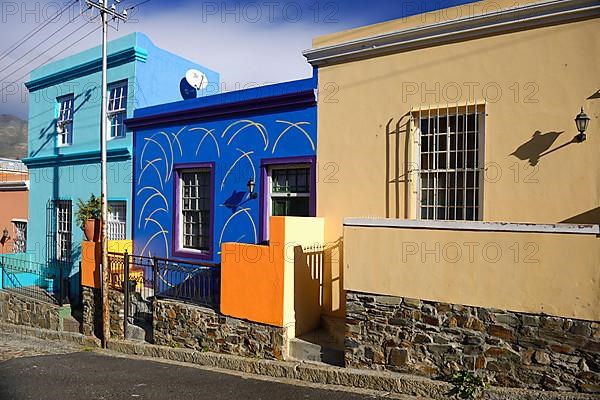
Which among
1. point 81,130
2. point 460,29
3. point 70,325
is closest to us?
point 460,29

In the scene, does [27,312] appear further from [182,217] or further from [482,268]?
[482,268]

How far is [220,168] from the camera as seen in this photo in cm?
934

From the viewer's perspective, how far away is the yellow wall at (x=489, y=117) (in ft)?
19.7

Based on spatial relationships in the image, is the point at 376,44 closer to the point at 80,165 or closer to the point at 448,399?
the point at 448,399

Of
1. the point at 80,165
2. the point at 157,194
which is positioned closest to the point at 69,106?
the point at 80,165

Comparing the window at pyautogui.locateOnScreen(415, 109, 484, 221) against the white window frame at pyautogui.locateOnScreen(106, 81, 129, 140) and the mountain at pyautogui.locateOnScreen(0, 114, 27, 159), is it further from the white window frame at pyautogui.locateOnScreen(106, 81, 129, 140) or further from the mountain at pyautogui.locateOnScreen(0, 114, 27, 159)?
the mountain at pyautogui.locateOnScreen(0, 114, 27, 159)

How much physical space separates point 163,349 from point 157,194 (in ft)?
12.5

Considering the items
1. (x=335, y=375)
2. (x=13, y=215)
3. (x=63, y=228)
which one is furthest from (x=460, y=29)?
(x=13, y=215)

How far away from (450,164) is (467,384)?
10.6ft

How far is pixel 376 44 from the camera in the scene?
7.52 m

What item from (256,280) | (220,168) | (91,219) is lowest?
(256,280)

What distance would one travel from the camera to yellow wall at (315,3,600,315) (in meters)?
6.02

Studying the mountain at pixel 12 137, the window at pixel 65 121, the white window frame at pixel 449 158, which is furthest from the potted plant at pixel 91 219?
the mountain at pixel 12 137

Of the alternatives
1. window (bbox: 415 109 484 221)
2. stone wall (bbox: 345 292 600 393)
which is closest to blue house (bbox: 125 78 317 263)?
window (bbox: 415 109 484 221)
